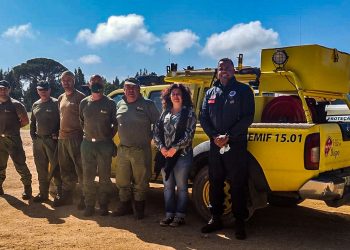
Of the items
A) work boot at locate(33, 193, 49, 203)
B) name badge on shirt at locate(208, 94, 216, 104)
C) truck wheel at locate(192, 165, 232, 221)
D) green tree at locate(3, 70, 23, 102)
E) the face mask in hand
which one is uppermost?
green tree at locate(3, 70, 23, 102)

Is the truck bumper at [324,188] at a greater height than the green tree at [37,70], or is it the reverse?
the green tree at [37,70]

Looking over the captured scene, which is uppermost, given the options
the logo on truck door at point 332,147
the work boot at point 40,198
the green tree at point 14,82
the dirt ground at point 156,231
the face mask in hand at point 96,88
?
the green tree at point 14,82

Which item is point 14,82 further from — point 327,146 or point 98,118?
point 327,146

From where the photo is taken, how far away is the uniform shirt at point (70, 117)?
6.21 metres

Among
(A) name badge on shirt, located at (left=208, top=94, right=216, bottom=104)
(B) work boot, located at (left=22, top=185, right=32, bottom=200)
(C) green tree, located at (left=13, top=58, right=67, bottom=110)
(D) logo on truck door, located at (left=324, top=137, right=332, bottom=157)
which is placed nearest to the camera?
(D) logo on truck door, located at (left=324, top=137, right=332, bottom=157)

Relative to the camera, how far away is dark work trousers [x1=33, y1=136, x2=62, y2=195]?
263 inches

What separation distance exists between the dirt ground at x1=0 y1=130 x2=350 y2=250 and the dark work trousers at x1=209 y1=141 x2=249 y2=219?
1.27 feet

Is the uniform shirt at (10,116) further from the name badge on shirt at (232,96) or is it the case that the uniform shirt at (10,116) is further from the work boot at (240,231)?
the work boot at (240,231)

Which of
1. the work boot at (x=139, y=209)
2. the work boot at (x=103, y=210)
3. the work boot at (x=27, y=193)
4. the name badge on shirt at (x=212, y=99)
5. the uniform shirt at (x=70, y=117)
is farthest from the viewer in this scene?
the work boot at (x=27, y=193)

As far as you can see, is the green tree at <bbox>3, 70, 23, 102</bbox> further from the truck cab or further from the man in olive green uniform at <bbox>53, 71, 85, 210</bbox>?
the truck cab

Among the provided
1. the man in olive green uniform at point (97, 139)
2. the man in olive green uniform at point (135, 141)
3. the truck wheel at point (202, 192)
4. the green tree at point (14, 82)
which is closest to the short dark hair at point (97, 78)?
the man in olive green uniform at point (97, 139)

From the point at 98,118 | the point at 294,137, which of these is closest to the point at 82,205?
the point at 98,118

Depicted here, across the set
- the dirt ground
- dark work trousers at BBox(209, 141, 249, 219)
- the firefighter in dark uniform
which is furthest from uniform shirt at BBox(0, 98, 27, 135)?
dark work trousers at BBox(209, 141, 249, 219)

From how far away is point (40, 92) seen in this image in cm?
673
